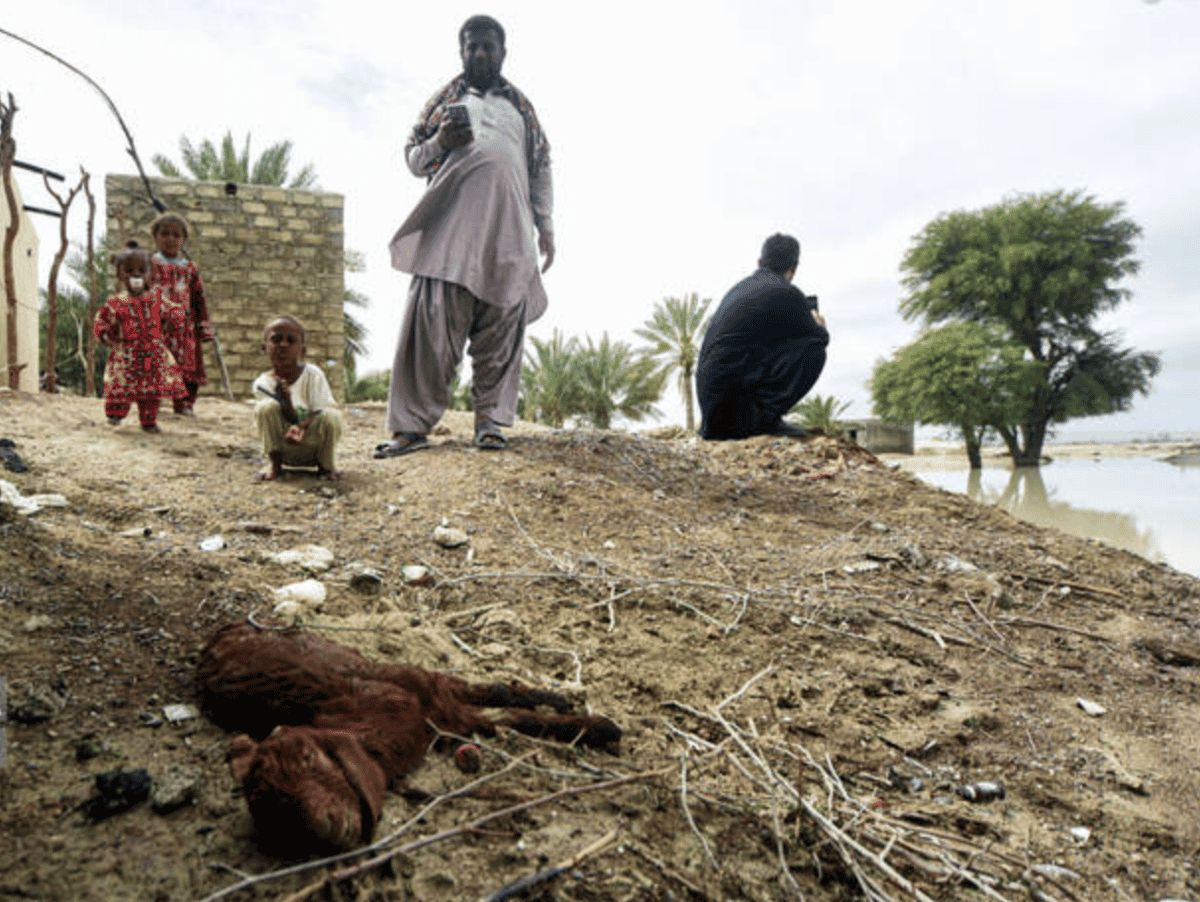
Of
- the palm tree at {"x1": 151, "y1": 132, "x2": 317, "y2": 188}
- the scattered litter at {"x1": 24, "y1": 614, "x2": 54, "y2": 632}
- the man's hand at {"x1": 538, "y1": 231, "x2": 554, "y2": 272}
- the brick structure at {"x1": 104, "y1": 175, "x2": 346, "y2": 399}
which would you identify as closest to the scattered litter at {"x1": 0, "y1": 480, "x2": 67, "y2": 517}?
the scattered litter at {"x1": 24, "y1": 614, "x2": 54, "y2": 632}

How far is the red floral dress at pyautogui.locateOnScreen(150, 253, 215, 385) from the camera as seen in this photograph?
502 cm

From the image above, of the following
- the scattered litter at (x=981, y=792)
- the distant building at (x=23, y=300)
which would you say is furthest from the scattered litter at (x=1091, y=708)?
the distant building at (x=23, y=300)

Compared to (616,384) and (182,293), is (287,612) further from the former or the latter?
(616,384)

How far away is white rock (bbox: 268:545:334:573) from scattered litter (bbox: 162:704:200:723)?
0.92 metres

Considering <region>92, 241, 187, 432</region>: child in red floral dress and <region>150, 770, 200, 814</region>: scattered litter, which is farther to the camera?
<region>92, 241, 187, 432</region>: child in red floral dress

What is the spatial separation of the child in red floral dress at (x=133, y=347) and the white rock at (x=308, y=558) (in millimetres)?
2718

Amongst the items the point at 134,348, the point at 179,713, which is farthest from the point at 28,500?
the point at 134,348

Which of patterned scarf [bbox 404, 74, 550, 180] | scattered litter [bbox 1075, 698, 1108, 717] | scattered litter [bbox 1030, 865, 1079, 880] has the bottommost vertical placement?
scattered litter [bbox 1030, 865, 1079, 880]

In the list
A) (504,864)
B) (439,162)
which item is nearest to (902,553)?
(504,864)

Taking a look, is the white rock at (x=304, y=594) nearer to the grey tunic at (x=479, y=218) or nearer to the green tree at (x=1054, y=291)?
the grey tunic at (x=479, y=218)

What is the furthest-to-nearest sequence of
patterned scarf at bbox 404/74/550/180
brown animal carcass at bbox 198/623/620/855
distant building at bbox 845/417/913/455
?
distant building at bbox 845/417/913/455 < patterned scarf at bbox 404/74/550/180 < brown animal carcass at bbox 198/623/620/855

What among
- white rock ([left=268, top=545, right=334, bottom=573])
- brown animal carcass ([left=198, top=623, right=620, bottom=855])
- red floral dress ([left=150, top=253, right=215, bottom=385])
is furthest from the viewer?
red floral dress ([left=150, top=253, right=215, bottom=385])

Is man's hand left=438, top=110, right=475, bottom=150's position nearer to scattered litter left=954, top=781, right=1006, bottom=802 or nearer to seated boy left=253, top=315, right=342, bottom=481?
seated boy left=253, top=315, right=342, bottom=481

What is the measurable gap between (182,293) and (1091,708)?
19.6ft
